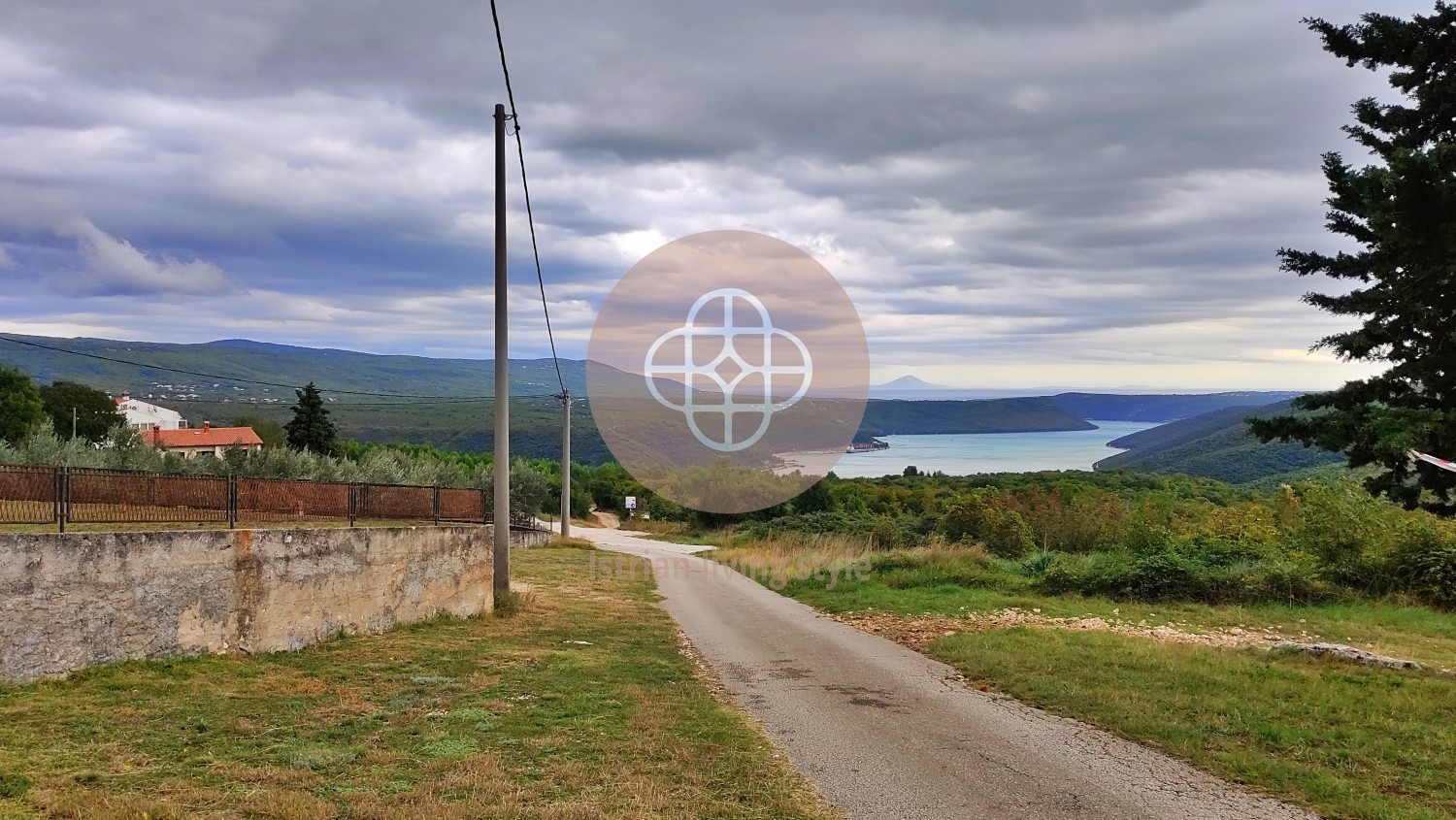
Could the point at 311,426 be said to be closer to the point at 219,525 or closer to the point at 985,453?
the point at 219,525

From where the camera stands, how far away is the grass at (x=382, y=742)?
4980 millimetres

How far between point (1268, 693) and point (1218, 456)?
67.1m

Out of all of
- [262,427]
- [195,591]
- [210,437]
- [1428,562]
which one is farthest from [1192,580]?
[262,427]

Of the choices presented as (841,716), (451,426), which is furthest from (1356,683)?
(451,426)

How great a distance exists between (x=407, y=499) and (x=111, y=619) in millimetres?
6039

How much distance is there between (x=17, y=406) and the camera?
173 ft

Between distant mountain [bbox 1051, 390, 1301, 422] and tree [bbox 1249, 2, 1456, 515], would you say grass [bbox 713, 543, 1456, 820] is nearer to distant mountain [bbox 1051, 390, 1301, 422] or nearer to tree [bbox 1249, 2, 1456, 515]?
tree [bbox 1249, 2, 1456, 515]

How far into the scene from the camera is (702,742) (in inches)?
267

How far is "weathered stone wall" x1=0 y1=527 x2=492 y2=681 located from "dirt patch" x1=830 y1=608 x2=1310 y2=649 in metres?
7.25

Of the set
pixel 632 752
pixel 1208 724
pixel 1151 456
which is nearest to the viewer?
pixel 632 752

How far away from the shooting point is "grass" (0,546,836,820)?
498 centimetres

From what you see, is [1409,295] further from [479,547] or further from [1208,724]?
[479,547]

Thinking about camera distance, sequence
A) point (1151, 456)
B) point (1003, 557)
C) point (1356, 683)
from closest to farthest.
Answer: point (1356, 683), point (1003, 557), point (1151, 456)

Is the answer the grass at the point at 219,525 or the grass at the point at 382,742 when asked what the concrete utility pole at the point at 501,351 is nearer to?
the grass at the point at 219,525
